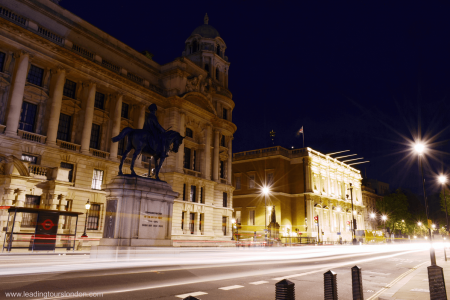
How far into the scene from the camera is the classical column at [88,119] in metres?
31.5

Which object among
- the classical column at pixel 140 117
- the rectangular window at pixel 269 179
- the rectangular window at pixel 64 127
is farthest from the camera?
the rectangular window at pixel 269 179

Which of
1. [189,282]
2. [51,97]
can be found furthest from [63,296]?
[51,97]

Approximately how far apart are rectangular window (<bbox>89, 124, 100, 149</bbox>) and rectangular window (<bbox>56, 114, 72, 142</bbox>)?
276 cm

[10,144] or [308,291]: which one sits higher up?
[10,144]

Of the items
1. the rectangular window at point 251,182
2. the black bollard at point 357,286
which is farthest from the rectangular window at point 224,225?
the black bollard at point 357,286

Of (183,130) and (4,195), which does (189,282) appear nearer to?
(4,195)

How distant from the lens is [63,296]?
6938 mm

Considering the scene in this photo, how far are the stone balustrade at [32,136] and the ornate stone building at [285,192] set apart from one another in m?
36.7

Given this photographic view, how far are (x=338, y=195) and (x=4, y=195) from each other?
65.9m

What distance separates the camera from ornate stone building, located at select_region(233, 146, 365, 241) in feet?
190

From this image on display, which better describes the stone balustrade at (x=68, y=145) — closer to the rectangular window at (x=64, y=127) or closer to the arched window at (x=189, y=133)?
the rectangular window at (x=64, y=127)

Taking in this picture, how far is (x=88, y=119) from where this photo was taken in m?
32.0

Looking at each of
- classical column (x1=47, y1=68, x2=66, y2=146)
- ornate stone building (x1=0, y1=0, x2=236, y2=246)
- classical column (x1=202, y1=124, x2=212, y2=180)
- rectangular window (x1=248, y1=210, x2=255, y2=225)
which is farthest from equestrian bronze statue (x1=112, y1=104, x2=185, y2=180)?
rectangular window (x1=248, y1=210, x2=255, y2=225)

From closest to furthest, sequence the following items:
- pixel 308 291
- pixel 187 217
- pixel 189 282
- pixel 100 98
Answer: pixel 308 291, pixel 189 282, pixel 100 98, pixel 187 217
